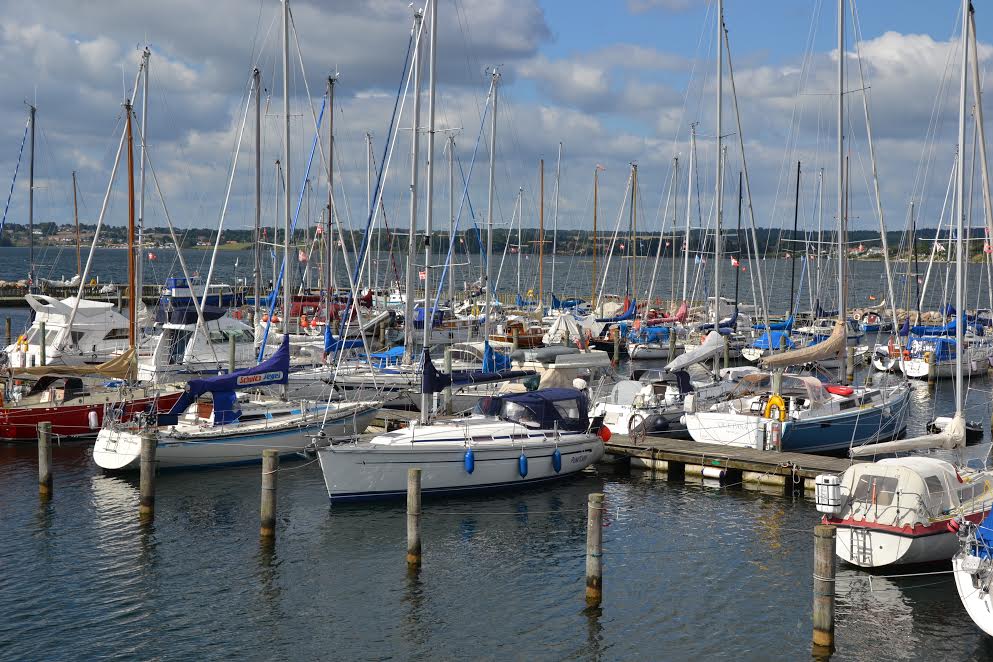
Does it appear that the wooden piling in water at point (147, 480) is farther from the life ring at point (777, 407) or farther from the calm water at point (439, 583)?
the life ring at point (777, 407)

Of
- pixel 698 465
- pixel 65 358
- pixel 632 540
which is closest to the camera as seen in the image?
pixel 632 540

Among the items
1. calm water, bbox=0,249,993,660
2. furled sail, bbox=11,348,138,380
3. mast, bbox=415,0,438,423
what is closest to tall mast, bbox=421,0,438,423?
mast, bbox=415,0,438,423

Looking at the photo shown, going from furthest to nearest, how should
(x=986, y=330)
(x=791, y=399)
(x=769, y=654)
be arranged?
1. (x=986, y=330)
2. (x=791, y=399)
3. (x=769, y=654)

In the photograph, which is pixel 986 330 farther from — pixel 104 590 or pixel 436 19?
pixel 104 590

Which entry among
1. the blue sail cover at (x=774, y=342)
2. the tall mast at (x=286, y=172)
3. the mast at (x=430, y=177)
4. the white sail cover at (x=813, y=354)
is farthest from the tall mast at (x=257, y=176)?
the blue sail cover at (x=774, y=342)

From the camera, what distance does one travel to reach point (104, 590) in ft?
66.6

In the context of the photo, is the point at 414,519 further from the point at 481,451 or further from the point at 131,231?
the point at 131,231

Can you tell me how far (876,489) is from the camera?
20.6m

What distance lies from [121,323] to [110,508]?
19390 mm

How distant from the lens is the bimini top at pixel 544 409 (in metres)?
28.5

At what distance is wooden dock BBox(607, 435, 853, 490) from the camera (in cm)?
2703

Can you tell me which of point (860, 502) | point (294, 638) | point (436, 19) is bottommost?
point (294, 638)

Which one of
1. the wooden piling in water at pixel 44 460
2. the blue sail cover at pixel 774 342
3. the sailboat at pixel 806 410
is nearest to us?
the wooden piling in water at pixel 44 460

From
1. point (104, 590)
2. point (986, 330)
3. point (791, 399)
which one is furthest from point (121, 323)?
point (986, 330)
